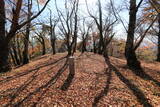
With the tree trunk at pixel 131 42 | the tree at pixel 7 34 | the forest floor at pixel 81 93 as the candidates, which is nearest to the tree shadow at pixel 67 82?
the forest floor at pixel 81 93

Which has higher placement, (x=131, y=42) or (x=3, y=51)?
(x=131, y=42)

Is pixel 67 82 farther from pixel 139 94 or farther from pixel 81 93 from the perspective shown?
pixel 139 94

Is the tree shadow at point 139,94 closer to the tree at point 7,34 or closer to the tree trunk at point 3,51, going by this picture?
the tree at point 7,34

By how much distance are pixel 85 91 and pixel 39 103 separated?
139 cm

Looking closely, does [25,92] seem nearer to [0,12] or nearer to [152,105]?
[152,105]

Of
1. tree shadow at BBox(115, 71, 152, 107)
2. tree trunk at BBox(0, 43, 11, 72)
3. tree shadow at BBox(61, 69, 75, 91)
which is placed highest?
tree trunk at BBox(0, 43, 11, 72)

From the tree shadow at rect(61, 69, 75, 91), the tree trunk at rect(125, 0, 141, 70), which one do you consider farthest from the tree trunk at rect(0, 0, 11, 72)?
the tree trunk at rect(125, 0, 141, 70)

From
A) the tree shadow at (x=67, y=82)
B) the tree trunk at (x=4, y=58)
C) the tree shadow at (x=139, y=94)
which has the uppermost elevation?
the tree trunk at (x=4, y=58)

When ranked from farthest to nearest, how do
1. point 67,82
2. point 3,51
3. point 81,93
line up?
point 3,51
point 67,82
point 81,93

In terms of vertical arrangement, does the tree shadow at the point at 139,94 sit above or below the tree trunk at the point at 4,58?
below

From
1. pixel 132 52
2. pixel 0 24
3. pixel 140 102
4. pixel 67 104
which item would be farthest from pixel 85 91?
pixel 0 24

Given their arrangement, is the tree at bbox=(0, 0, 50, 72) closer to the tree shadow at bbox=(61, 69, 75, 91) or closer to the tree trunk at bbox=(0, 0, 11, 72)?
the tree trunk at bbox=(0, 0, 11, 72)

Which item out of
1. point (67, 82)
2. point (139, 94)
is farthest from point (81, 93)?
point (139, 94)

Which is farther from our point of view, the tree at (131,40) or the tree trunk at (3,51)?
the tree at (131,40)
